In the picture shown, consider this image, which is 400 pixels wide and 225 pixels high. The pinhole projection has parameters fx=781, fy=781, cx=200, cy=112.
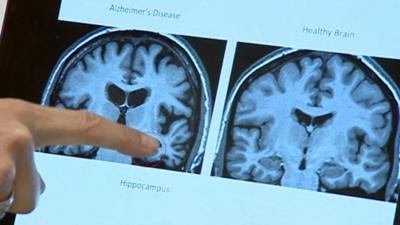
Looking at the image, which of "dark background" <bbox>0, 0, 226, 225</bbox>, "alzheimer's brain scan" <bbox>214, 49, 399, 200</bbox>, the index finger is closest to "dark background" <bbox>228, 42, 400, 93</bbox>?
"alzheimer's brain scan" <bbox>214, 49, 399, 200</bbox>

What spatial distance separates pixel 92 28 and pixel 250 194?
28 cm

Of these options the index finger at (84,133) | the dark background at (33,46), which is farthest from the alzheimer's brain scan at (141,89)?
the index finger at (84,133)

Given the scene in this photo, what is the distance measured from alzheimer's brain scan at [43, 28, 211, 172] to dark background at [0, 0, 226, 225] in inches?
0.5

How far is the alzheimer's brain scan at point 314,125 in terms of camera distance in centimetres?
84

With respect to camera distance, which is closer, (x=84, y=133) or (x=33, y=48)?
(x=84, y=133)

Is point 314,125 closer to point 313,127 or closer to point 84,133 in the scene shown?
point 313,127

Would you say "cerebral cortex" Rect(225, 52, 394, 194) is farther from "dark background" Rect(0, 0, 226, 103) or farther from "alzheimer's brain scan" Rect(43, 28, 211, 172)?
"dark background" Rect(0, 0, 226, 103)

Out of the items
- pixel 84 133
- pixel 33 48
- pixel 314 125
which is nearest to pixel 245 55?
pixel 314 125

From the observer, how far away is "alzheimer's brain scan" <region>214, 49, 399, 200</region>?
0.84 m

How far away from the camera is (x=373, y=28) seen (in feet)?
2.86

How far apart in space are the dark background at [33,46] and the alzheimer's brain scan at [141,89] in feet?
0.04

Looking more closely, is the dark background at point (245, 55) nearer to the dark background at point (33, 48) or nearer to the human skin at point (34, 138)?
the dark background at point (33, 48)

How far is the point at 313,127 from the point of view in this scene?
2.83 feet

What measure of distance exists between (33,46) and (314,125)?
355 mm
